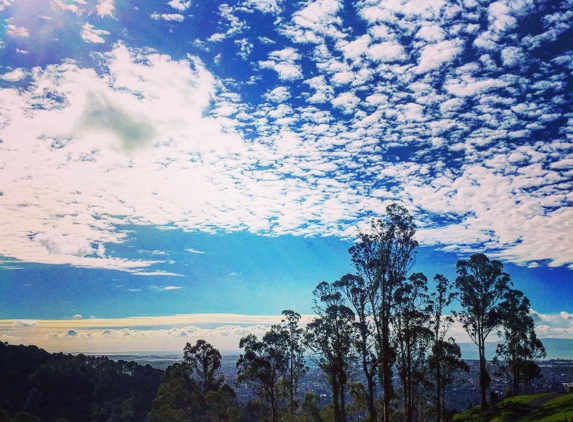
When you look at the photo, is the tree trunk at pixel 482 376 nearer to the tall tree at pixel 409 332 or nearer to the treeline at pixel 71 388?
the tall tree at pixel 409 332

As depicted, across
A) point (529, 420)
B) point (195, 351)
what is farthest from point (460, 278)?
point (195, 351)

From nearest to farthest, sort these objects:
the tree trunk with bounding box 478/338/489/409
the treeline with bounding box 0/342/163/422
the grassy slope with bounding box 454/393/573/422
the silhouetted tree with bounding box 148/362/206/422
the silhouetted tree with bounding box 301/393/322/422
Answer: the grassy slope with bounding box 454/393/573/422, the tree trunk with bounding box 478/338/489/409, the silhouetted tree with bounding box 148/362/206/422, the silhouetted tree with bounding box 301/393/322/422, the treeline with bounding box 0/342/163/422

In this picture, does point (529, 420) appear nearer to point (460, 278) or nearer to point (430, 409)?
point (460, 278)

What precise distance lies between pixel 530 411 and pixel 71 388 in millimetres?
93768

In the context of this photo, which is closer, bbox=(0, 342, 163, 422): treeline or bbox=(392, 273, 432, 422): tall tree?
bbox=(392, 273, 432, 422): tall tree

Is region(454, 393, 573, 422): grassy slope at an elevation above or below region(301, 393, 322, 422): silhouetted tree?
above

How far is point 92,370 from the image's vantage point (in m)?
104

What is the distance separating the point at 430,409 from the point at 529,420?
96.5ft

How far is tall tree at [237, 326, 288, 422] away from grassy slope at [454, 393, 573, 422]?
2125 cm

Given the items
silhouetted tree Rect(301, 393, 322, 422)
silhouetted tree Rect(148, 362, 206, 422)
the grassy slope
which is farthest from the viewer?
silhouetted tree Rect(301, 393, 322, 422)

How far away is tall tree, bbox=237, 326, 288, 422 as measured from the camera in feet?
174

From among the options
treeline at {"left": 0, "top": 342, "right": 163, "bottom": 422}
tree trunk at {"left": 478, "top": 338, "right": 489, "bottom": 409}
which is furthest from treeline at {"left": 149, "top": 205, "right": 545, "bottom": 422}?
treeline at {"left": 0, "top": 342, "right": 163, "bottom": 422}

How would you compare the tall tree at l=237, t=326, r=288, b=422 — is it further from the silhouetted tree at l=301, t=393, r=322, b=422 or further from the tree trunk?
the tree trunk

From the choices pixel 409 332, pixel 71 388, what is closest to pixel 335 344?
pixel 409 332
